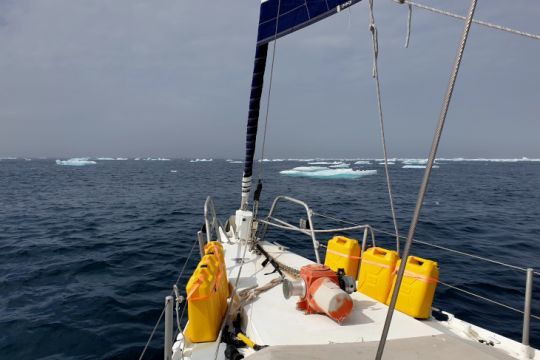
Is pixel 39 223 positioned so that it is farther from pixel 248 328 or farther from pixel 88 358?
pixel 248 328

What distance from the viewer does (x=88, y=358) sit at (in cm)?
452

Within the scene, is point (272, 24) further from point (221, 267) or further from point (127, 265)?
point (127, 265)

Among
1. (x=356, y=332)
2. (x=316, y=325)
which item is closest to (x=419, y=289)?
(x=356, y=332)

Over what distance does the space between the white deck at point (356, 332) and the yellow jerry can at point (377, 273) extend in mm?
251

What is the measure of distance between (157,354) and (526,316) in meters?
4.82

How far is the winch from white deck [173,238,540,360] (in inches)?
4.4

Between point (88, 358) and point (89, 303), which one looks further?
point (89, 303)

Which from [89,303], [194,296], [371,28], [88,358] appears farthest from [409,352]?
[89,303]

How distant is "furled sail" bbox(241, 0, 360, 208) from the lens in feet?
14.8

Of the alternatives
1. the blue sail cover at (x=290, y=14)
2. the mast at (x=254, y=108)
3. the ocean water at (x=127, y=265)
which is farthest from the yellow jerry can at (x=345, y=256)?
the blue sail cover at (x=290, y=14)

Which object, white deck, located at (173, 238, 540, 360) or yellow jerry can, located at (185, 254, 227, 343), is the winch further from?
yellow jerry can, located at (185, 254, 227, 343)

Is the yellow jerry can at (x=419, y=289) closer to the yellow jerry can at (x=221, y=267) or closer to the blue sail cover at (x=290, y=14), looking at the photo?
the yellow jerry can at (x=221, y=267)

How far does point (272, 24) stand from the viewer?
17.4ft

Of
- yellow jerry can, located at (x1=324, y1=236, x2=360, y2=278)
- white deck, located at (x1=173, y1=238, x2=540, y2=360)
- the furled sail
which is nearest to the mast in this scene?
the furled sail
